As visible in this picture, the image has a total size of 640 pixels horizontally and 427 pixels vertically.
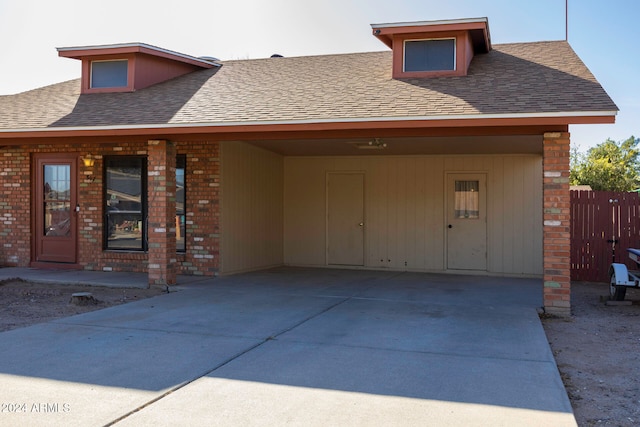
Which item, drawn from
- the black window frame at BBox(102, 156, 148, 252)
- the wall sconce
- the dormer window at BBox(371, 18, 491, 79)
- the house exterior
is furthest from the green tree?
the wall sconce

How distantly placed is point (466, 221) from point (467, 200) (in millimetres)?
491

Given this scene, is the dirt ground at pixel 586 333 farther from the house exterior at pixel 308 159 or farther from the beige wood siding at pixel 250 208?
the beige wood siding at pixel 250 208

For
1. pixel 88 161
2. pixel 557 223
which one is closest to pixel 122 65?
pixel 88 161

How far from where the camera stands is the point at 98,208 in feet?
43.0

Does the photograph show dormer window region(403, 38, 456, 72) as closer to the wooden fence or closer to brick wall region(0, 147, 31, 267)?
the wooden fence

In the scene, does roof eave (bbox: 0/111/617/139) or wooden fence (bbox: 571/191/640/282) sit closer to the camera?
roof eave (bbox: 0/111/617/139)

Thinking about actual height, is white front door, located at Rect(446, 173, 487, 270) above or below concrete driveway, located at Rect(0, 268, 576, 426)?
above

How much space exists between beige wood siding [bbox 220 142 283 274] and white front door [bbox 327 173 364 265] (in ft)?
4.30

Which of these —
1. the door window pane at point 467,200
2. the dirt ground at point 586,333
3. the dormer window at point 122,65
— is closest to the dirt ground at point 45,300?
the dirt ground at point 586,333

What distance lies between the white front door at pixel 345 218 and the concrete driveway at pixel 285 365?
5.42 meters

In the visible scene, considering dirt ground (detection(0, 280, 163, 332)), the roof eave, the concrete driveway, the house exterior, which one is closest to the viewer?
the concrete driveway

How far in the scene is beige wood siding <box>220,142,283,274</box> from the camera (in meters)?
12.9

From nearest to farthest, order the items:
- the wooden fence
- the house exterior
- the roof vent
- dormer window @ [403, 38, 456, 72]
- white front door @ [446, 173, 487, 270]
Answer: the house exterior, dormer window @ [403, 38, 456, 72], the wooden fence, white front door @ [446, 173, 487, 270], the roof vent

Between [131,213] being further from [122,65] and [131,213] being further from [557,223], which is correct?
[557,223]
